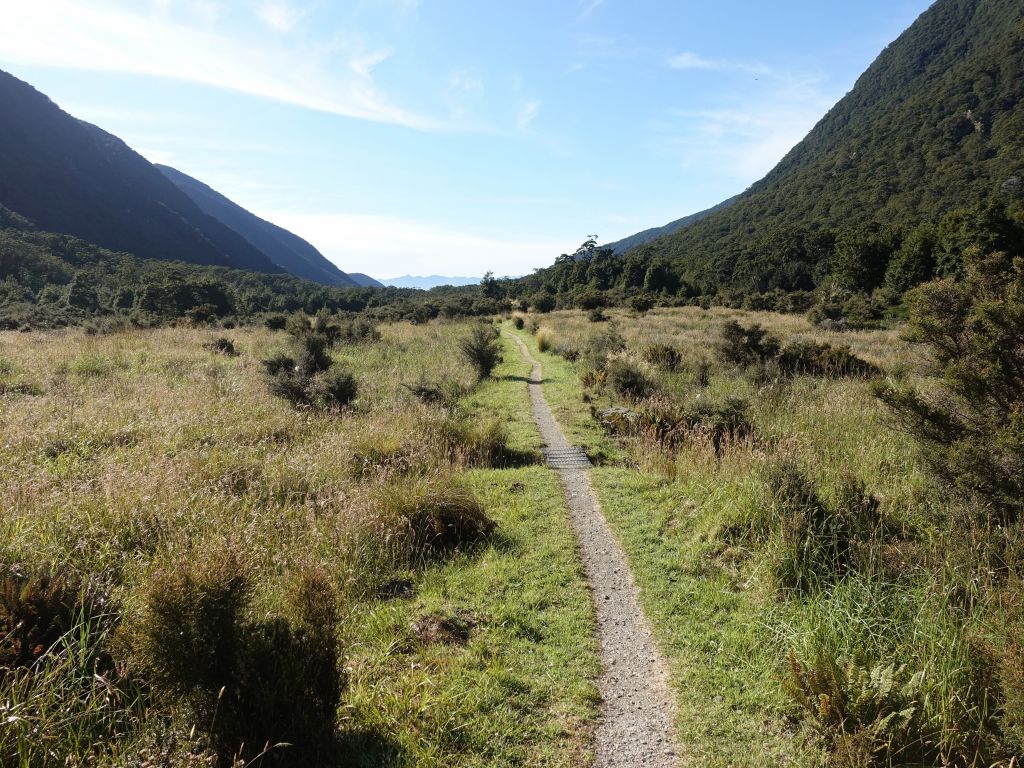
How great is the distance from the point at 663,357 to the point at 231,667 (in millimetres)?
15393

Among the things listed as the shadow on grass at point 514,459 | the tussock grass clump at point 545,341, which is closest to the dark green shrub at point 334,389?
the shadow on grass at point 514,459

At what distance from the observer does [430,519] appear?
5.54 m

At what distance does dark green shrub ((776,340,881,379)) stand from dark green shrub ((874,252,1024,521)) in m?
9.01

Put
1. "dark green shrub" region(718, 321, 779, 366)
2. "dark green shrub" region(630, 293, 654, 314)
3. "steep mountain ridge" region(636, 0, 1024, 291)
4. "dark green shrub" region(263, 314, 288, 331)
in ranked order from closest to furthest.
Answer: "dark green shrub" region(718, 321, 779, 366)
"dark green shrub" region(263, 314, 288, 331)
"dark green shrub" region(630, 293, 654, 314)
"steep mountain ridge" region(636, 0, 1024, 291)

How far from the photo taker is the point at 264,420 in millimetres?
9008

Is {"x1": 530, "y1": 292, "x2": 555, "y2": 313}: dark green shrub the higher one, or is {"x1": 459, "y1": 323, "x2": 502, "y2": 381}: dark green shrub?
{"x1": 530, "y1": 292, "x2": 555, "y2": 313}: dark green shrub

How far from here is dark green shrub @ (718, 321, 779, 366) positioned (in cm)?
1546

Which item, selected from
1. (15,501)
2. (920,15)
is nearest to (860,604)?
(15,501)

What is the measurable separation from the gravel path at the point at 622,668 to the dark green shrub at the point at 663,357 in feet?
33.5

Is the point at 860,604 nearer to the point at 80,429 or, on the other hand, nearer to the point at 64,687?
the point at 64,687

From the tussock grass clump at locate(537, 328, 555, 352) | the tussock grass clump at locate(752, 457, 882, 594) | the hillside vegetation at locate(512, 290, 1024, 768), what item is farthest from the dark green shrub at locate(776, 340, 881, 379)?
the tussock grass clump at locate(537, 328, 555, 352)

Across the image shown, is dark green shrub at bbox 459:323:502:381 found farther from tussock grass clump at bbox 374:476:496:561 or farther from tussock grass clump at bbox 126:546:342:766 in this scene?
tussock grass clump at bbox 126:546:342:766

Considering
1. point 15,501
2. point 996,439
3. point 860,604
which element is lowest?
point 860,604

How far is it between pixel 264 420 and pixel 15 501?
4385 mm
